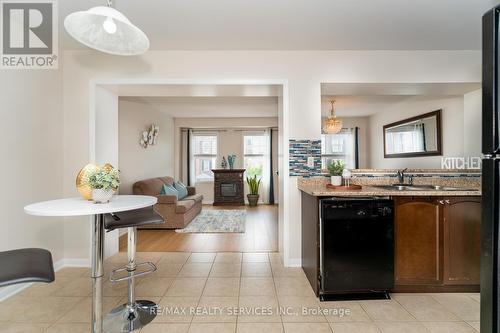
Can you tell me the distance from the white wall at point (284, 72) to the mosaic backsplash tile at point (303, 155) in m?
0.08

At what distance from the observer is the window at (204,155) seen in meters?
7.40

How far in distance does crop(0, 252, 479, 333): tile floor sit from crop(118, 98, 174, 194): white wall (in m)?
2.19

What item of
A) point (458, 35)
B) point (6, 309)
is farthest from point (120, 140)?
point (458, 35)

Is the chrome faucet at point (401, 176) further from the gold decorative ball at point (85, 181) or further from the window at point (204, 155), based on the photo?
the window at point (204, 155)

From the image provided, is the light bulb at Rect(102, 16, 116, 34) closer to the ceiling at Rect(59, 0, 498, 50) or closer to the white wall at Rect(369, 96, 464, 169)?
the ceiling at Rect(59, 0, 498, 50)

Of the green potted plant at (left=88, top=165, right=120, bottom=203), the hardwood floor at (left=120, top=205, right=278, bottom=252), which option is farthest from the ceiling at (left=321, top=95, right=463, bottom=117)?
the green potted plant at (left=88, top=165, right=120, bottom=203)

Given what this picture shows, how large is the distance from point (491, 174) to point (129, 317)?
2299 mm

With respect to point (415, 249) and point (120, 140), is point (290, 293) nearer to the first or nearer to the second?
point (415, 249)

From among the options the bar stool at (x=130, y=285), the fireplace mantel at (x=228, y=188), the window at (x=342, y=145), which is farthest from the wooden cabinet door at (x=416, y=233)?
the fireplace mantel at (x=228, y=188)

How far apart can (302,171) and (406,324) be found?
63.3 inches

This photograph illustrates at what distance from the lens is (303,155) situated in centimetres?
285

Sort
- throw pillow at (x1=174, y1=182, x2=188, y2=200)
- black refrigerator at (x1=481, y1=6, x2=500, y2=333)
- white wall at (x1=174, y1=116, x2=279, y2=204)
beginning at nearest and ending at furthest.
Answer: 1. black refrigerator at (x1=481, y1=6, x2=500, y2=333)
2. throw pillow at (x1=174, y1=182, x2=188, y2=200)
3. white wall at (x1=174, y1=116, x2=279, y2=204)

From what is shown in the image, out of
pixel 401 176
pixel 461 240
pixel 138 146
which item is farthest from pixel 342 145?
pixel 138 146

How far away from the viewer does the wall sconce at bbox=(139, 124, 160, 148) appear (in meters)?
5.09
